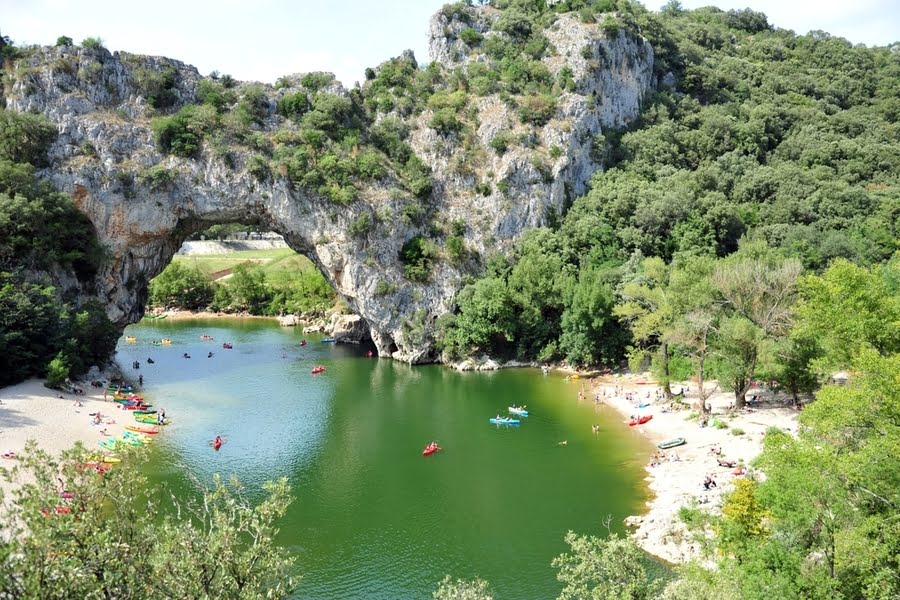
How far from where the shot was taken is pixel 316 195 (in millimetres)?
66250

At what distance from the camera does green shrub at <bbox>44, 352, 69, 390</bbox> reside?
4662cm

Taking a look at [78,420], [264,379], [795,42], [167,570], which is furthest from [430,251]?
[795,42]

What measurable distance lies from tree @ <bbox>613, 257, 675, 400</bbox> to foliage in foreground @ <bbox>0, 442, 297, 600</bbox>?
131ft

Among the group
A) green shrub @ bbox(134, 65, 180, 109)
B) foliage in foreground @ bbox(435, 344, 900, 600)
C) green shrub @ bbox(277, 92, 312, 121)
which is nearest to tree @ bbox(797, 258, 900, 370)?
foliage in foreground @ bbox(435, 344, 900, 600)

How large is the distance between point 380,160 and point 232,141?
1608 centimetres

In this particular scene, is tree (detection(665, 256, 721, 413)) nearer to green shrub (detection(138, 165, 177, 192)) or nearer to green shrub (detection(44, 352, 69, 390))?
green shrub (detection(44, 352, 69, 390))

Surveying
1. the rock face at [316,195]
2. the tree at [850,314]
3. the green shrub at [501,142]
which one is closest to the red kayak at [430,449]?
the tree at [850,314]

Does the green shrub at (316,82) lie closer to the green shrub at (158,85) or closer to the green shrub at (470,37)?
the green shrub at (158,85)

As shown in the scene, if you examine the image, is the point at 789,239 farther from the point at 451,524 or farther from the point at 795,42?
the point at 795,42

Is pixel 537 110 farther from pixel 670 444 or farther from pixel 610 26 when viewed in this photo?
pixel 670 444

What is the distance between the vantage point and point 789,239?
209 ft

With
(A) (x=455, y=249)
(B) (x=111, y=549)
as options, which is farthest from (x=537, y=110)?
(B) (x=111, y=549)

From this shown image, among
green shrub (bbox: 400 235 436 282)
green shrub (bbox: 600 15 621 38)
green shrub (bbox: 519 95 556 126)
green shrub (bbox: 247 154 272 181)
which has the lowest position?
green shrub (bbox: 400 235 436 282)

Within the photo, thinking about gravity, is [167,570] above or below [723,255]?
below
